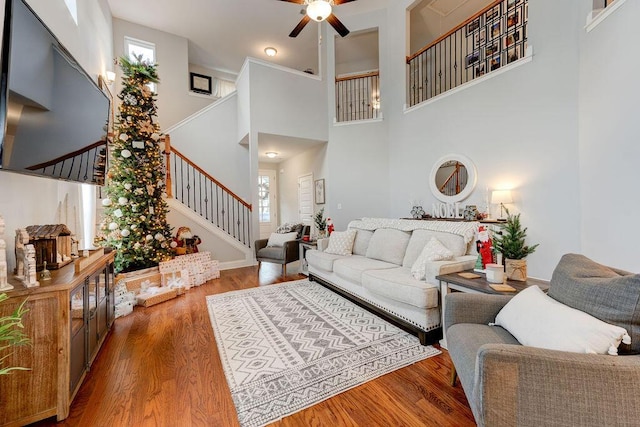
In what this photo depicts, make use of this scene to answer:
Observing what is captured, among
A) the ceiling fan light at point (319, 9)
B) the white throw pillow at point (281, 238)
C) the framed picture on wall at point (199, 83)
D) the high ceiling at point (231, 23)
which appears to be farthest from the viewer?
the framed picture on wall at point (199, 83)

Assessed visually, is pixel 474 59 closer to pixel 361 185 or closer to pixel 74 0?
pixel 361 185

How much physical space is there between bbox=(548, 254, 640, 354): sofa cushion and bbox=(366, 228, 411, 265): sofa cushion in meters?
1.76

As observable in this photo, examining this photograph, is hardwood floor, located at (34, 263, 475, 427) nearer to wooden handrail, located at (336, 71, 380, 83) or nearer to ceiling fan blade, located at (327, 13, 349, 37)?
ceiling fan blade, located at (327, 13, 349, 37)

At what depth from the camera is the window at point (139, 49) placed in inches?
221

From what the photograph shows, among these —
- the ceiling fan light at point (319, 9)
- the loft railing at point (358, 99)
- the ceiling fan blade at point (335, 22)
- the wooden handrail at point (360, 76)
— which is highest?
the wooden handrail at point (360, 76)

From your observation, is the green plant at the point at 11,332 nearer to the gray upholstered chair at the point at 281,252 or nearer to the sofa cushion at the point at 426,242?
the sofa cushion at the point at 426,242

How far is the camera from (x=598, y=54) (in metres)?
2.78

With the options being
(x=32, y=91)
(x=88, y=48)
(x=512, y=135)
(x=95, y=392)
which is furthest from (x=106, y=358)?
(x=512, y=135)

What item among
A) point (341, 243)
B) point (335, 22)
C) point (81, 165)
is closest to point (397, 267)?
point (341, 243)

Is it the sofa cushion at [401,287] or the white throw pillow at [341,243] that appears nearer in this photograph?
the sofa cushion at [401,287]

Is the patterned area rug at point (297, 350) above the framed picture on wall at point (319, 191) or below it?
below

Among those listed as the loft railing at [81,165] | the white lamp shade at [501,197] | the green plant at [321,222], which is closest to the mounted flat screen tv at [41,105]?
the loft railing at [81,165]

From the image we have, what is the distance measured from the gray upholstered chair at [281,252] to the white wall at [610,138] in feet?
12.7

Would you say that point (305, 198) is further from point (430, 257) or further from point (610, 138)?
point (610, 138)
